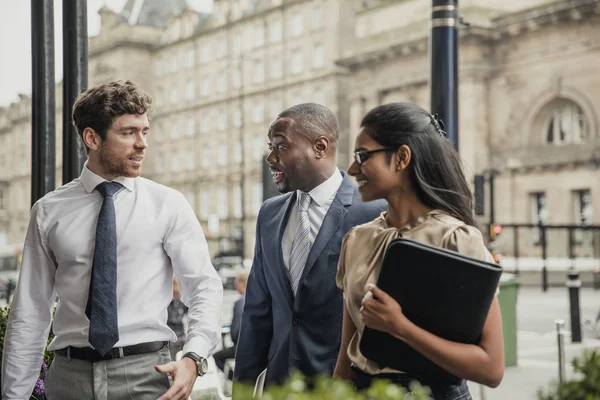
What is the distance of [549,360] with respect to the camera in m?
11.9

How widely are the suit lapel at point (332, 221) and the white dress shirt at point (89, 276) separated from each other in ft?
1.38

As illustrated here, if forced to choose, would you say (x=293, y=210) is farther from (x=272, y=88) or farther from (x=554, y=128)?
(x=272, y=88)

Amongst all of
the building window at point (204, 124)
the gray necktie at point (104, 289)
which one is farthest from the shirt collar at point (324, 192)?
the building window at point (204, 124)

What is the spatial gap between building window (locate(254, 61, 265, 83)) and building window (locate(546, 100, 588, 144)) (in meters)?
29.8

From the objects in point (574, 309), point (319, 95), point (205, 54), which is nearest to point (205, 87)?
point (205, 54)

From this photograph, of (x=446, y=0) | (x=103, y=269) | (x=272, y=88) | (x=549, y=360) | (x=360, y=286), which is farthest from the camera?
(x=272, y=88)

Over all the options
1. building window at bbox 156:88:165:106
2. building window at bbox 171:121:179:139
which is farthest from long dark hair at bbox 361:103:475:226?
building window at bbox 156:88:165:106

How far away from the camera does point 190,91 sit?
73438 mm

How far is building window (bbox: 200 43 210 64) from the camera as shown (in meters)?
70.8

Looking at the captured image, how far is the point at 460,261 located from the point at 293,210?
4.93 feet

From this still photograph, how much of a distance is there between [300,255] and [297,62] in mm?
58798

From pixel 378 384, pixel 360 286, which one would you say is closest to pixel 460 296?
pixel 360 286

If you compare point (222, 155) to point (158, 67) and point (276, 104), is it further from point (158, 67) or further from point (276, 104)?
point (158, 67)

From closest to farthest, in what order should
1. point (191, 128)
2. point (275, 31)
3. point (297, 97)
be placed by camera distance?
point (297, 97), point (275, 31), point (191, 128)
